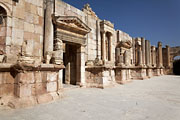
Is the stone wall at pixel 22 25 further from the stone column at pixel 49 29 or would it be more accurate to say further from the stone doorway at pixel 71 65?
the stone doorway at pixel 71 65

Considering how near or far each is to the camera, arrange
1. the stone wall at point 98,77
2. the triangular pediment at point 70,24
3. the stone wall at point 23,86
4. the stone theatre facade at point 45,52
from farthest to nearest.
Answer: the stone wall at point 98,77 → the triangular pediment at point 70,24 → the stone theatre facade at point 45,52 → the stone wall at point 23,86

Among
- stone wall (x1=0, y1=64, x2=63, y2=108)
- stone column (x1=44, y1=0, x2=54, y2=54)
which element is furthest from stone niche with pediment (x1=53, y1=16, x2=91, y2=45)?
stone wall (x1=0, y1=64, x2=63, y2=108)

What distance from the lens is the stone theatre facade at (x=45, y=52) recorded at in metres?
3.81

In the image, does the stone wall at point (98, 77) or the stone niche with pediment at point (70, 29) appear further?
the stone wall at point (98, 77)

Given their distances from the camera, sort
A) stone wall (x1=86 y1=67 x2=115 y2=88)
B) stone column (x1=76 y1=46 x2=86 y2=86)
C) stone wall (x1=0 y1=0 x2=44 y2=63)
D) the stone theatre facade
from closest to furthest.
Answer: the stone theatre facade
stone wall (x1=0 y1=0 x2=44 y2=63)
stone wall (x1=86 y1=67 x2=115 y2=88)
stone column (x1=76 y1=46 x2=86 y2=86)

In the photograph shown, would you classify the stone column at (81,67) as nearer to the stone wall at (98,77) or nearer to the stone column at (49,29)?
the stone wall at (98,77)

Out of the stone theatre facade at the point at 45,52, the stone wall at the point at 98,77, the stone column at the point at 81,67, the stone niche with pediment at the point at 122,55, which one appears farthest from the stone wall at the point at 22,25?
the stone niche with pediment at the point at 122,55

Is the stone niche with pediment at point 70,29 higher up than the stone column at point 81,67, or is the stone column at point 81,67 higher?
the stone niche with pediment at point 70,29

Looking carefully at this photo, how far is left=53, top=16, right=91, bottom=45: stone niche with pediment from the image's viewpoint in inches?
257

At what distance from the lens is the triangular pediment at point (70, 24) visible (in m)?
6.44

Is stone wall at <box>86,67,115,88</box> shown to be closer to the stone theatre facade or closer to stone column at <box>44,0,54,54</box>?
the stone theatre facade

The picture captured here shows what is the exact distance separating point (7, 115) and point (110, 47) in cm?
943

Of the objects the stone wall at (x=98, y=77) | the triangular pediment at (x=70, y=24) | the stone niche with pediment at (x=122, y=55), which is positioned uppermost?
the triangular pediment at (x=70, y=24)

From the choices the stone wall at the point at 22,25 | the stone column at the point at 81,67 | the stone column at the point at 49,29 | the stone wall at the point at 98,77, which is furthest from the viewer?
the stone column at the point at 81,67
